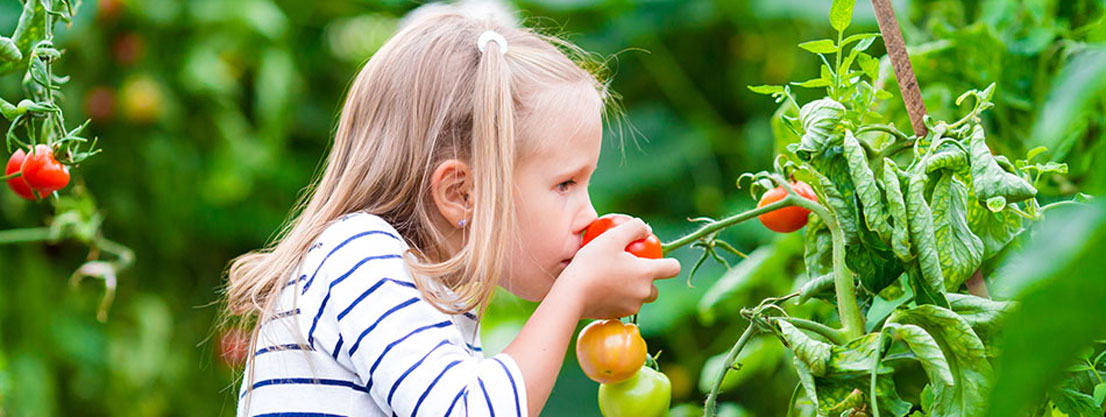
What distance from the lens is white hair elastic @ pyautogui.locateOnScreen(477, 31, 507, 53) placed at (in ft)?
3.04

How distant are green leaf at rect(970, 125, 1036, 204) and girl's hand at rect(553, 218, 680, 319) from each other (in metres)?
0.29

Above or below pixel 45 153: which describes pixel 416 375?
below

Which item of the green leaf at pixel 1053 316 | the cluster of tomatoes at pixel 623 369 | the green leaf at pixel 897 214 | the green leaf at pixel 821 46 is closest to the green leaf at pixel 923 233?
the green leaf at pixel 897 214

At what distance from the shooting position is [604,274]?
30.5 inches

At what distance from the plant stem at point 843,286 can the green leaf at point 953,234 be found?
0.07m

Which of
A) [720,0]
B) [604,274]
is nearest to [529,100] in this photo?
[604,274]

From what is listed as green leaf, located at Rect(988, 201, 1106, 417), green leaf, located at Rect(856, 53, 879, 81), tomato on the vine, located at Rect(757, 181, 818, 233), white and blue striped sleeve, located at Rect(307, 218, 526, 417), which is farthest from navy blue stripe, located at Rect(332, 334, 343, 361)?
green leaf, located at Rect(988, 201, 1106, 417)

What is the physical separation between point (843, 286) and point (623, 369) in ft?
0.61

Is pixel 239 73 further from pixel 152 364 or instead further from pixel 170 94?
pixel 152 364

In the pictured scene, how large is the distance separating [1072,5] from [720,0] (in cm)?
128

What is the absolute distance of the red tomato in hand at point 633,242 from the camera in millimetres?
821

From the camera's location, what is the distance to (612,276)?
78cm

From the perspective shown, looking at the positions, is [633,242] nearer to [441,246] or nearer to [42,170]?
[441,246]

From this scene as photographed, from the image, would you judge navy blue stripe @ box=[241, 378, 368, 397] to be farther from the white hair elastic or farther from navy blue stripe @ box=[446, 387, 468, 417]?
the white hair elastic
